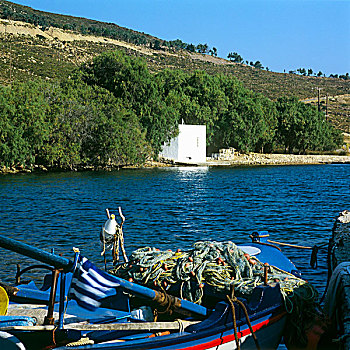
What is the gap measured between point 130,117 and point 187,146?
397 inches

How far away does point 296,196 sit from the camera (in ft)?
122

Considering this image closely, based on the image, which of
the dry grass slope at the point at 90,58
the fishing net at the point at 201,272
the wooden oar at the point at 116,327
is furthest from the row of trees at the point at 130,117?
the wooden oar at the point at 116,327

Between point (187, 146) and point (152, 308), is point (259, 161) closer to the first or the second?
point (187, 146)

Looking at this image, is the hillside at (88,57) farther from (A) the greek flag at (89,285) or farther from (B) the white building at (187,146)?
(A) the greek flag at (89,285)

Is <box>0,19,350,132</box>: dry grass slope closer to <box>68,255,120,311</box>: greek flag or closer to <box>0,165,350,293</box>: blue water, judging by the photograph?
<box>0,165,350,293</box>: blue water

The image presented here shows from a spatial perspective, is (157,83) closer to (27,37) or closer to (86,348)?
(27,37)

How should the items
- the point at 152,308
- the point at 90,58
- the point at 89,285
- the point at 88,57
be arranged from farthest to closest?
the point at 88,57, the point at 90,58, the point at 152,308, the point at 89,285

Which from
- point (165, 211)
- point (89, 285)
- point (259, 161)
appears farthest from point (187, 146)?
point (89, 285)

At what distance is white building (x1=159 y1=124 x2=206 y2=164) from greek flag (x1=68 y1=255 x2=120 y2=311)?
6151cm

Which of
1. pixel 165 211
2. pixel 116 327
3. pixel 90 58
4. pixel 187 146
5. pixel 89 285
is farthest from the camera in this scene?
pixel 90 58

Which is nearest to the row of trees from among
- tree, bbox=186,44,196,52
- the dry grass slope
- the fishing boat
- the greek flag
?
the dry grass slope

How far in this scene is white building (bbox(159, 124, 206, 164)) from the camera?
228ft

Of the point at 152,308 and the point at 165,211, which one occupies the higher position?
the point at 152,308

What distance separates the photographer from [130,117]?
2516 inches
